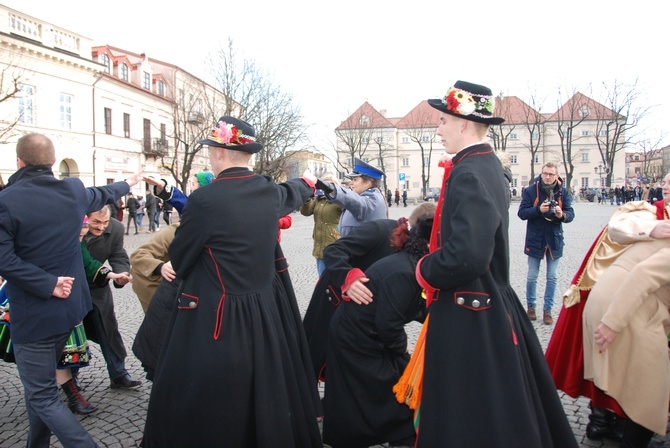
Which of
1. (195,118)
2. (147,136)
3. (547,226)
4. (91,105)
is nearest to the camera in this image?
(547,226)

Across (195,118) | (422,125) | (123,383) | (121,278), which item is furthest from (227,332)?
(422,125)

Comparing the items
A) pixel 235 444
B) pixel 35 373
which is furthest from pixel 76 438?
pixel 235 444

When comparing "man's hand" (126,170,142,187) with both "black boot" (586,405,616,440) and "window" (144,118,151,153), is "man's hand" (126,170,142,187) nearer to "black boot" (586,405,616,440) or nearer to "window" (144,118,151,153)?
"black boot" (586,405,616,440)

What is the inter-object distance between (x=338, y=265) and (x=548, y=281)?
4.26 meters

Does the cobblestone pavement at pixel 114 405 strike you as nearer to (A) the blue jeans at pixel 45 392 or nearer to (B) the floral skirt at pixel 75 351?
(B) the floral skirt at pixel 75 351

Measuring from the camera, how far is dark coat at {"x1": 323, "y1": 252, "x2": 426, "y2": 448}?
3.45 metres

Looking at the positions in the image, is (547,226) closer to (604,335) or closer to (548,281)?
(548,281)

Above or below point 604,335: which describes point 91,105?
above

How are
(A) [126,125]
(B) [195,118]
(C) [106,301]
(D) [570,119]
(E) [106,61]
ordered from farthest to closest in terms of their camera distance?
1. (D) [570,119]
2. (A) [126,125]
3. (E) [106,61]
4. (B) [195,118]
5. (C) [106,301]

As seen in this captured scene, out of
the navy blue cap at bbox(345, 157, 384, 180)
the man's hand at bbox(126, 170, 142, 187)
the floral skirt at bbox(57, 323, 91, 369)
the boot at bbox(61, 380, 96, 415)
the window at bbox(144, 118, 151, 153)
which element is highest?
the window at bbox(144, 118, 151, 153)

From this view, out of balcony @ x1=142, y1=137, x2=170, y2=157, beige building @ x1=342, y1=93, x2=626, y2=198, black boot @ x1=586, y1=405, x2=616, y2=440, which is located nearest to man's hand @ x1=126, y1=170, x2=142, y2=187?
black boot @ x1=586, y1=405, x2=616, y2=440

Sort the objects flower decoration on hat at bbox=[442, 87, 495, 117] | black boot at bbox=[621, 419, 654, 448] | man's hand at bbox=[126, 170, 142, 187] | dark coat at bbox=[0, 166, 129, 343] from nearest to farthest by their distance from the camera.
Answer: flower decoration on hat at bbox=[442, 87, 495, 117] < dark coat at bbox=[0, 166, 129, 343] < black boot at bbox=[621, 419, 654, 448] < man's hand at bbox=[126, 170, 142, 187]

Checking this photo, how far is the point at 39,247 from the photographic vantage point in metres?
3.21

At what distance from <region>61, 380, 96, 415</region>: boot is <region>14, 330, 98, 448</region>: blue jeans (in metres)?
1.02
